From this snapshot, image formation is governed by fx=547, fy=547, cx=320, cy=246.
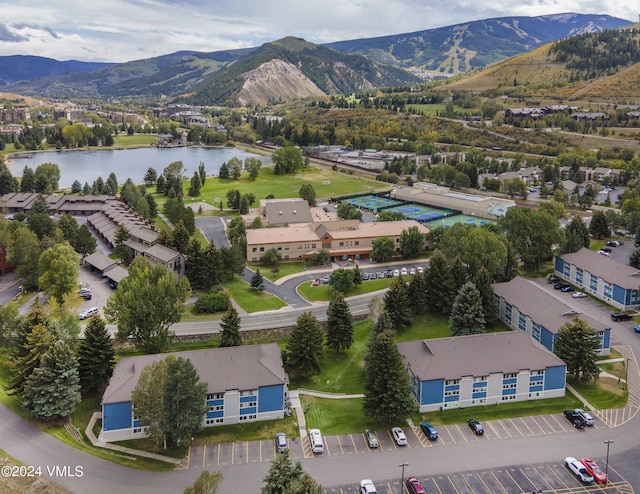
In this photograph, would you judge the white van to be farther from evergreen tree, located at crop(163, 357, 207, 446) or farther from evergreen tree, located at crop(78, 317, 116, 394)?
evergreen tree, located at crop(78, 317, 116, 394)

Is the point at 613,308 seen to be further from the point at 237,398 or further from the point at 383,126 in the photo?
the point at 383,126

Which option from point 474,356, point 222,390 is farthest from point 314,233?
point 222,390

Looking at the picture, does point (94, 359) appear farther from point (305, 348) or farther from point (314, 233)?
point (314, 233)

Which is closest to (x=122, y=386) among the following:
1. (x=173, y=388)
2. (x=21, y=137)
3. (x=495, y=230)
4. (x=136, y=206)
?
(x=173, y=388)

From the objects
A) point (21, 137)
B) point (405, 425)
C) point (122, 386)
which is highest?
point (21, 137)

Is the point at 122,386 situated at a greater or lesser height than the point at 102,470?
greater

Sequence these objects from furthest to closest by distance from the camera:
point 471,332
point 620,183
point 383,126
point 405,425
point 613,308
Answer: point 383,126, point 620,183, point 613,308, point 471,332, point 405,425

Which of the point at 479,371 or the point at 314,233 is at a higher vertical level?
the point at 314,233

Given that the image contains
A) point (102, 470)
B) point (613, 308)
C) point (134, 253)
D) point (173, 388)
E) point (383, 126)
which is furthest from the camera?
point (383, 126)
